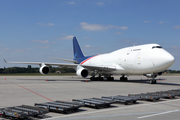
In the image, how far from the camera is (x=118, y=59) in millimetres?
24812

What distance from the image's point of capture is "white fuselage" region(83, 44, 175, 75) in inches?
757

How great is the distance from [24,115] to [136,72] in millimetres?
18442

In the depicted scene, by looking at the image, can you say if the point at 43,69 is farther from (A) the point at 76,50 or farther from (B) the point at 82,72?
(A) the point at 76,50

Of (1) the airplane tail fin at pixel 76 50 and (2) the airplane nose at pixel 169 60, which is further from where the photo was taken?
(1) the airplane tail fin at pixel 76 50

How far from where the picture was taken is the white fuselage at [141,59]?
19.2 m

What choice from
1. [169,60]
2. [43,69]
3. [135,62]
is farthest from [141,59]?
[43,69]

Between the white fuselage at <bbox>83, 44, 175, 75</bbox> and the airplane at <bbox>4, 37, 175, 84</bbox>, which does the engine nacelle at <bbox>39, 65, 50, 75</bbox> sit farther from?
the white fuselage at <bbox>83, 44, 175, 75</bbox>

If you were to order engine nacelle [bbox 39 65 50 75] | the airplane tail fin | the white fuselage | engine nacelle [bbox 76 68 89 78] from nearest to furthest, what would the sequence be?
the white fuselage < engine nacelle [bbox 76 68 89 78] < engine nacelle [bbox 39 65 50 75] < the airplane tail fin

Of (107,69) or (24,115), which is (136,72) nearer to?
(107,69)

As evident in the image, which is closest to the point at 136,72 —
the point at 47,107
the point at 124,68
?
the point at 124,68

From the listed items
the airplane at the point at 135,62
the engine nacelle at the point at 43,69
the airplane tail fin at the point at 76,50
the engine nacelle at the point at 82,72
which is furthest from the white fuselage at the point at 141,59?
the airplane tail fin at the point at 76,50

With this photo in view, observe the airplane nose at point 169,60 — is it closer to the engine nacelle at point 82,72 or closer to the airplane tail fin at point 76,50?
the engine nacelle at point 82,72

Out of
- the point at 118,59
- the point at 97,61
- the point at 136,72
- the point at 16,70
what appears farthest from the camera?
the point at 16,70

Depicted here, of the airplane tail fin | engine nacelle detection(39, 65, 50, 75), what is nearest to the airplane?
engine nacelle detection(39, 65, 50, 75)
